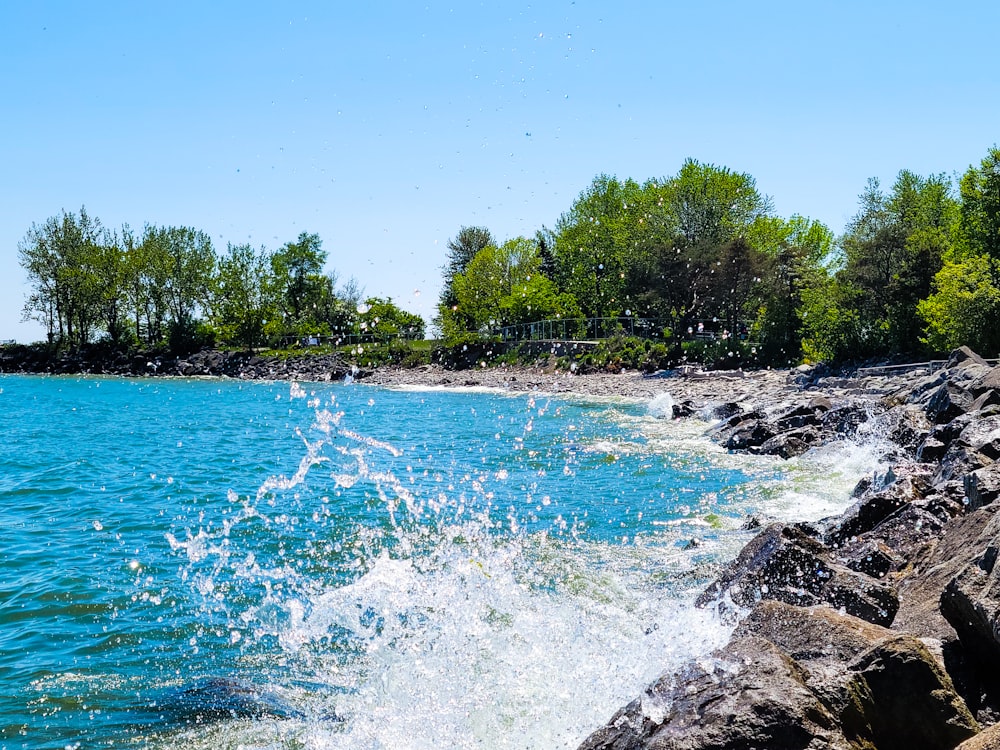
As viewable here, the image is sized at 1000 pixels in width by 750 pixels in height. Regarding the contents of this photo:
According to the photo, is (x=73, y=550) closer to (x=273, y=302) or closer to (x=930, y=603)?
(x=930, y=603)

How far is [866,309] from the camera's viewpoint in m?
46.9

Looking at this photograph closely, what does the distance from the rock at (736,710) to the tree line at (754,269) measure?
35.5m

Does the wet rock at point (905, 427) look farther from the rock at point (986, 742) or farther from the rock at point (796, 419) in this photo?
the rock at point (986, 742)

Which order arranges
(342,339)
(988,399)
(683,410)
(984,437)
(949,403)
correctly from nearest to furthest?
(984,437)
(988,399)
(949,403)
(683,410)
(342,339)

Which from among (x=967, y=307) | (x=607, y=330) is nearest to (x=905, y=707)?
(x=967, y=307)

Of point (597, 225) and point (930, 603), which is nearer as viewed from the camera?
point (930, 603)

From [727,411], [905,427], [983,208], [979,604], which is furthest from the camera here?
[983,208]

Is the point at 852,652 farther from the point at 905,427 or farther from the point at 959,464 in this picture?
the point at 905,427

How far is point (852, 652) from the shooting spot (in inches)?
216

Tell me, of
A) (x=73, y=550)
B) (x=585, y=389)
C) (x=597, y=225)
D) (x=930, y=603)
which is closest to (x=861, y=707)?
(x=930, y=603)

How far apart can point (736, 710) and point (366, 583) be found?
8224 millimetres

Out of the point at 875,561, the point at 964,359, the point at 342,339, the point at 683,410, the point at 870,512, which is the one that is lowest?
the point at 683,410

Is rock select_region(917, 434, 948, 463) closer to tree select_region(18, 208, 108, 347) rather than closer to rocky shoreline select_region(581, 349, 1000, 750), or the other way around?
rocky shoreline select_region(581, 349, 1000, 750)

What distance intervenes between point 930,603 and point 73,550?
43.0 feet
